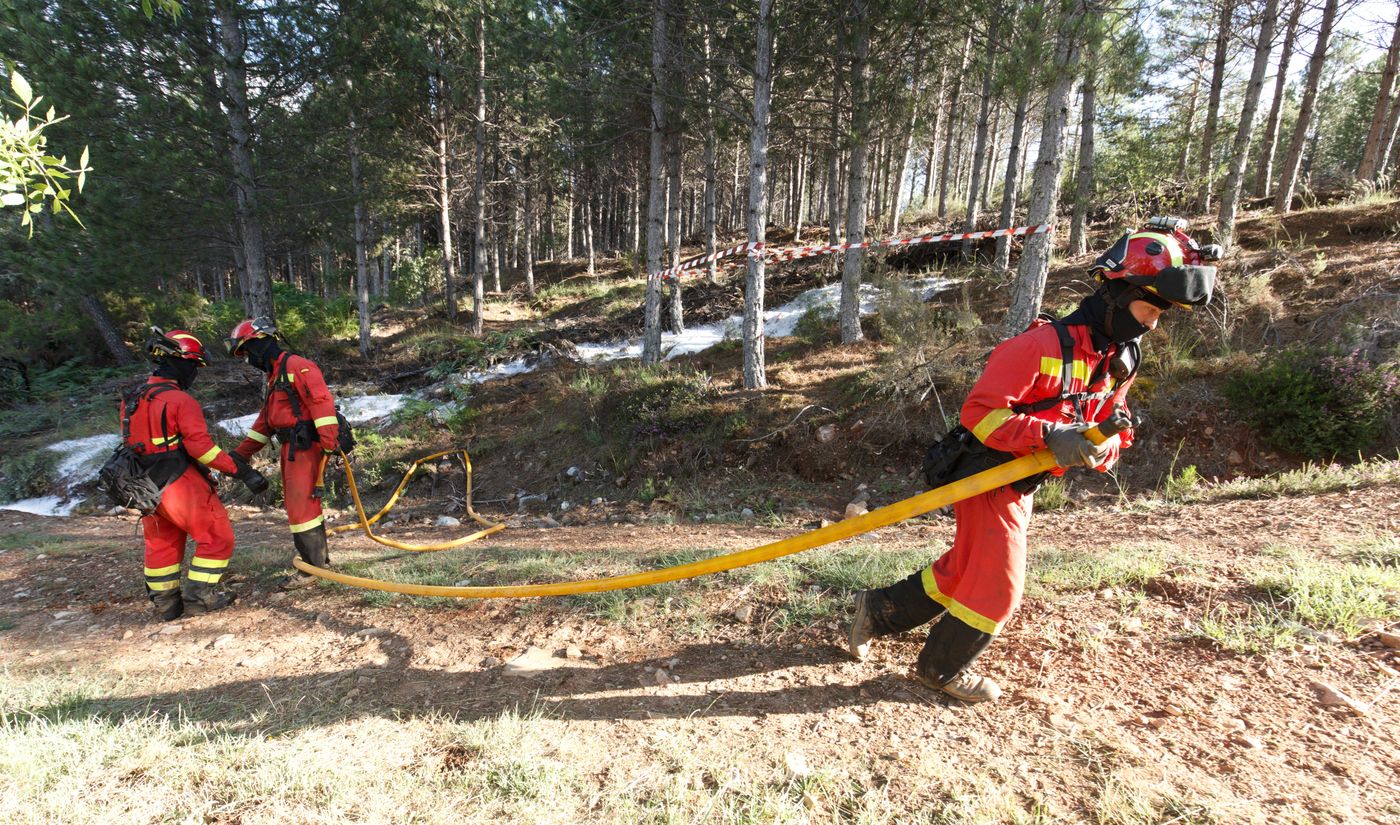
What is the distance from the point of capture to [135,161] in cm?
856

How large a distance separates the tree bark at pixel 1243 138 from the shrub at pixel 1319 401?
13.9 feet

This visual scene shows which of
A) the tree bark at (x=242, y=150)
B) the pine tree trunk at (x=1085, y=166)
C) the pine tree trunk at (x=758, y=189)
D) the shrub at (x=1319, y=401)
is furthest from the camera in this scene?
the pine tree trunk at (x=1085, y=166)

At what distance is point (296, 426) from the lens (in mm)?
4242

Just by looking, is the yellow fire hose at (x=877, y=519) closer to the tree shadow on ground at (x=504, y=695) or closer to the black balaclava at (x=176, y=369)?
the tree shadow on ground at (x=504, y=695)

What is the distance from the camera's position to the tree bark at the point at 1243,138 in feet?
28.8

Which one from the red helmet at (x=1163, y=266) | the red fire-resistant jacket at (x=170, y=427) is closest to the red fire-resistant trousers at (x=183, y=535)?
the red fire-resistant jacket at (x=170, y=427)

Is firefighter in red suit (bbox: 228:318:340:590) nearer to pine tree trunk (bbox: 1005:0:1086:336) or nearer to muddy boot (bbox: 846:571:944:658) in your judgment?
muddy boot (bbox: 846:571:944:658)

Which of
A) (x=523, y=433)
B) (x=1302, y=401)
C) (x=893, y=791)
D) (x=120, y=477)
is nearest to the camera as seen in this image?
(x=893, y=791)

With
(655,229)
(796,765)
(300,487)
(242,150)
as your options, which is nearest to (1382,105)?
(655,229)

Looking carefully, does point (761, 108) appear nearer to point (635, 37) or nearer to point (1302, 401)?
point (635, 37)

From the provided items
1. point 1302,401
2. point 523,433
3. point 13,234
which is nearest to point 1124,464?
point 1302,401

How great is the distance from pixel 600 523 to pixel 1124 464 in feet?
18.6

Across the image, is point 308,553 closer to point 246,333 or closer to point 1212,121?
point 246,333

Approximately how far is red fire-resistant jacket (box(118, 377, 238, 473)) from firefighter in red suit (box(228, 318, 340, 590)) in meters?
0.26
